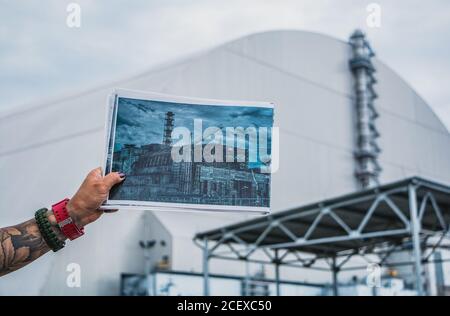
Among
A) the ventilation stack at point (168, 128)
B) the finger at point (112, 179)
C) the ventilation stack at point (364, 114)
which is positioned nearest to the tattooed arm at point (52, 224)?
the finger at point (112, 179)

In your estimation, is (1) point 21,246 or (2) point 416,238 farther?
(2) point 416,238

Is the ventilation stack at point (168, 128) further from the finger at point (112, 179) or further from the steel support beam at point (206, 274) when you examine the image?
the steel support beam at point (206, 274)

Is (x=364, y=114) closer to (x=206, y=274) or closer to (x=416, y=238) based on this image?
(x=206, y=274)

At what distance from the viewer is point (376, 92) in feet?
85.0

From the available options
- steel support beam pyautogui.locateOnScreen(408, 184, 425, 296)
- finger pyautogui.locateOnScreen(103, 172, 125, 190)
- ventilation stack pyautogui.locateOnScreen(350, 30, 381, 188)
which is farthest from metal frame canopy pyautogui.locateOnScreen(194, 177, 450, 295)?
finger pyautogui.locateOnScreen(103, 172, 125, 190)

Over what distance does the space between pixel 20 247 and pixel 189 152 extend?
0.73 meters

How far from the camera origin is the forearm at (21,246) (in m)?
2.25

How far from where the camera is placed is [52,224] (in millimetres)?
2229

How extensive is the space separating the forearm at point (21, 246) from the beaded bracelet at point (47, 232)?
0.01 meters

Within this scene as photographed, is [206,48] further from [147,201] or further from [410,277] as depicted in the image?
[147,201]

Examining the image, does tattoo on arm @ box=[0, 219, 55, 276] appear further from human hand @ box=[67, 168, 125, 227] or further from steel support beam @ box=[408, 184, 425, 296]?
steel support beam @ box=[408, 184, 425, 296]

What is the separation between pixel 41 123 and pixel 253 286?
26.3 feet

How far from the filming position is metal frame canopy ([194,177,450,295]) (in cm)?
1111

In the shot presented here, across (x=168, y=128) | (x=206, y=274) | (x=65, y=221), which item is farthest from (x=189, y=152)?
(x=206, y=274)
